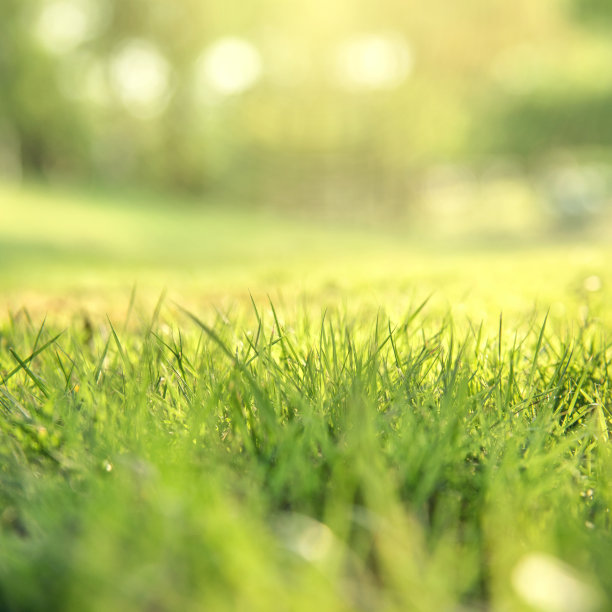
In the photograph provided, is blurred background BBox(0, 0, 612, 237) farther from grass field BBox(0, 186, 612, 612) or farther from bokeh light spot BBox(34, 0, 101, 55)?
grass field BBox(0, 186, 612, 612)

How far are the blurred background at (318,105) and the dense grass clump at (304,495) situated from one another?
75.0 feet

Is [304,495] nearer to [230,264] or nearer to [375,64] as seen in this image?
[230,264]

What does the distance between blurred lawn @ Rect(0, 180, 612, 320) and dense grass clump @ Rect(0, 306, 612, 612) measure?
691mm

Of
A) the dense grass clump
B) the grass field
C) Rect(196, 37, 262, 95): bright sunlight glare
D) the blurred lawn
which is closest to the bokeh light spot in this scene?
Rect(196, 37, 262, 95): bright sunlight glare

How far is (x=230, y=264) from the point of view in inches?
396

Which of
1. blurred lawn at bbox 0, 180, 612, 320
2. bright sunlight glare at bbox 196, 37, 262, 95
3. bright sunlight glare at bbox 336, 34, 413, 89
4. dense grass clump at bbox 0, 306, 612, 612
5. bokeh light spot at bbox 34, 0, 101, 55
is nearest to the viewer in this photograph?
dense grass clump at bbox 0, 306, 612, 612

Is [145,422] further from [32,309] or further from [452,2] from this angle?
[452,2]

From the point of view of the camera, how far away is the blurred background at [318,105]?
25.4m

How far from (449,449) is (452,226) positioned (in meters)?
31.7

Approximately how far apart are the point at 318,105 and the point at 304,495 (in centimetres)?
3222

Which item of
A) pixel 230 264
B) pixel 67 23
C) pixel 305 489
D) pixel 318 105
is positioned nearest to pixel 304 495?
pixel 305 489

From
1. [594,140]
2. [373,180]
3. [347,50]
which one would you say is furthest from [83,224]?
[373,180]

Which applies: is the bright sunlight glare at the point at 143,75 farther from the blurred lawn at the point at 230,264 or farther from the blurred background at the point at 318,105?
the blurred lawn at the point at 230,264

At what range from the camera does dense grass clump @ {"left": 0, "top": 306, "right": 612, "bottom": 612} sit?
852 mm
